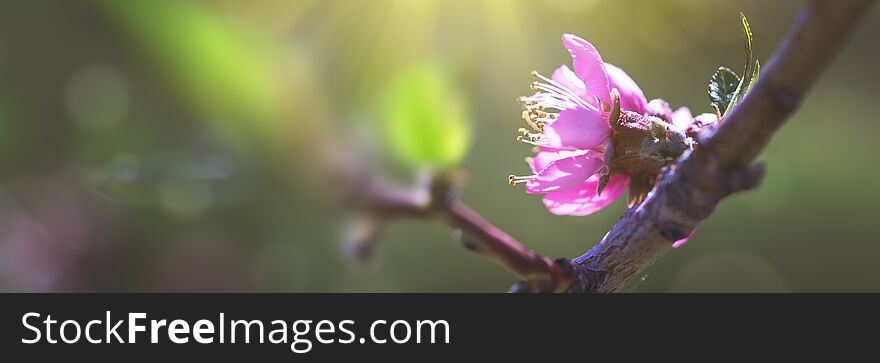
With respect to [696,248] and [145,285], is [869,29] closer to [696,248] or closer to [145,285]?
[696,248]

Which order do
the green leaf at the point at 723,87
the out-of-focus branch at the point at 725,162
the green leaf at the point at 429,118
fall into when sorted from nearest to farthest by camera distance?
the out-of-focus branch at the point at 725,162 < the green leaf at the point at 723,87 < the green leaf at the point at 429,118

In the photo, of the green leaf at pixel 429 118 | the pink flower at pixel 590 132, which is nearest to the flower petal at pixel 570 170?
the pink flower at pixel 590 132

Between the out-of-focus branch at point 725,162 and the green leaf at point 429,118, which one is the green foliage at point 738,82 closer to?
the out-of-focus branch at point 725,162

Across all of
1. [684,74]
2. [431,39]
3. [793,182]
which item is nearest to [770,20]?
[684,74]

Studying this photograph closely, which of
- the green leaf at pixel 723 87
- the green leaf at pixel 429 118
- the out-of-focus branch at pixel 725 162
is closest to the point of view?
the out-of-focus branch at pixel 725 162

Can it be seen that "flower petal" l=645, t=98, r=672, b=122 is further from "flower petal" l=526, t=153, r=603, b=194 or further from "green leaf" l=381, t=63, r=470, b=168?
"green leaf" l=381, t=63, r=470, b=168

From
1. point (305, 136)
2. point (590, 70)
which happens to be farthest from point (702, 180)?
point (305, 136)

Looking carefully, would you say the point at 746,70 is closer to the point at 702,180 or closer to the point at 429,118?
the point at 702,180
